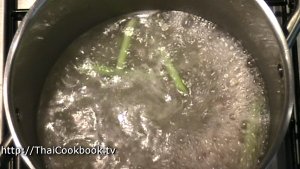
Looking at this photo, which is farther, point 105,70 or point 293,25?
point 105,70

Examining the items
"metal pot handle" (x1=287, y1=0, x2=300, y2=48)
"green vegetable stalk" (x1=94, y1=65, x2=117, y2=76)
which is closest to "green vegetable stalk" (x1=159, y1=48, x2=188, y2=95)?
"green vegetable stalk" (x1=94, y1=65, x2=117, y2=76)

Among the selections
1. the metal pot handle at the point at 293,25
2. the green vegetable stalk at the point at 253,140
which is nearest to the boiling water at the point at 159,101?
the green vegetable stalk at the point at 253,140

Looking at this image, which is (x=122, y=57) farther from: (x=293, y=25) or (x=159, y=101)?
(x=293, y=25)

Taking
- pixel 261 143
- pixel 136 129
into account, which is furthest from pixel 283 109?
pixel 136 129

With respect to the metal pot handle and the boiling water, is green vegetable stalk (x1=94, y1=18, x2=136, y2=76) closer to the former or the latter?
the boiling water

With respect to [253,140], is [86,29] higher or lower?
higher

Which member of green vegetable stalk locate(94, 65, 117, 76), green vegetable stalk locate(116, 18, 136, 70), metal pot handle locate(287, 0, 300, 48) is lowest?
green vegetable stalk locate(94, 65, 117, 76)

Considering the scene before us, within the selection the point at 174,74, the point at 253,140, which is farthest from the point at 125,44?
the point at 253,140
